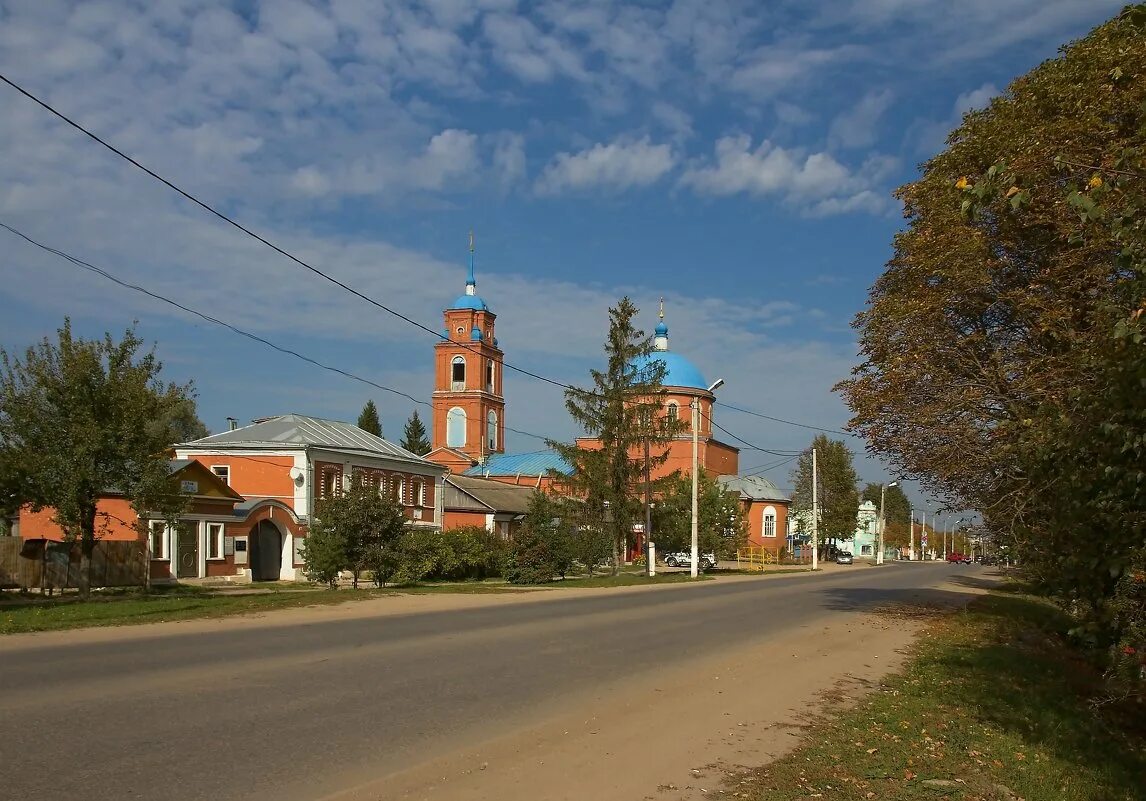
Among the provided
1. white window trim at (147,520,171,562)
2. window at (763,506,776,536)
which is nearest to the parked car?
window at (763,506,776,536)

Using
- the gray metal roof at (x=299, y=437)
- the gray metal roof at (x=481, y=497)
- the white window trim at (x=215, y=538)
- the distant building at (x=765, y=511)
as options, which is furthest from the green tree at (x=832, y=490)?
the white window trim at (x=215, y=538)

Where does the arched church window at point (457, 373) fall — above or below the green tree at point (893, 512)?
above

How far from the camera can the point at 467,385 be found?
84688 millimetres

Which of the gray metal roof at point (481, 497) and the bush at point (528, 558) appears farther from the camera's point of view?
the gray metal roof at point (481, 497)

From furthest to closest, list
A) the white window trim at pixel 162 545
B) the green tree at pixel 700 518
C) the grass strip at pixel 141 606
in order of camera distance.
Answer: the green tree at pixel 700 518 < the white window trim at pixel 162 545 < the grass strip at pixel 141 606

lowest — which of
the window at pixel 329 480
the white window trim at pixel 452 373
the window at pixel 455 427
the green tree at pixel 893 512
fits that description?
the green tree at pixel 893 512

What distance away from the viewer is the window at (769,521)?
82.6 meters

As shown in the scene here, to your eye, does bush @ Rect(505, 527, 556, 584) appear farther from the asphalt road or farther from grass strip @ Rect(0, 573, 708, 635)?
the asphalt road

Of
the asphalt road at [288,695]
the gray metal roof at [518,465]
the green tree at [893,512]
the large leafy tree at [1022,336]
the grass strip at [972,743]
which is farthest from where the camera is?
the green tree at [893,512]

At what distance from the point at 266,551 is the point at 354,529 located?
12.6 metres

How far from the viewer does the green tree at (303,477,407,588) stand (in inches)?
1175

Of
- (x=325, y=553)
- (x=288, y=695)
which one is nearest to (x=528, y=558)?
(x=325, y=553)

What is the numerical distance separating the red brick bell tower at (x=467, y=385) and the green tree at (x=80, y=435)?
58.1 m

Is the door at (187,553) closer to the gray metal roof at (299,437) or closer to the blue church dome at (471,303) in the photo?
the gray metal roof at (299,437)
